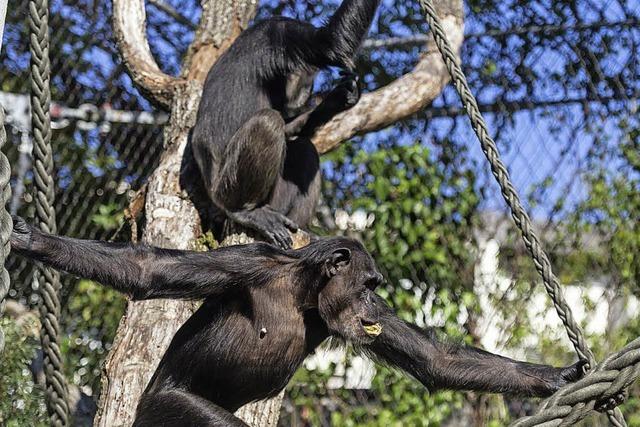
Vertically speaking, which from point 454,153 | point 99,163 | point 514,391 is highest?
point 454,153

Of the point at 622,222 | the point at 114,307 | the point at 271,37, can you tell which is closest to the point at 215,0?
the point at 271,37

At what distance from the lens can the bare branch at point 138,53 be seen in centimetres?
679

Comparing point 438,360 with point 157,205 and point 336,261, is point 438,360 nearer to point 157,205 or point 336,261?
point 336,261

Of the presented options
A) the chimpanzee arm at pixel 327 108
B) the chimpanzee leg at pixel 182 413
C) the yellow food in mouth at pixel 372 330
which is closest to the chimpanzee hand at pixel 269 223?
the chimpanzee arm at pixel 327 108

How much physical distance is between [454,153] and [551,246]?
1.18 meters

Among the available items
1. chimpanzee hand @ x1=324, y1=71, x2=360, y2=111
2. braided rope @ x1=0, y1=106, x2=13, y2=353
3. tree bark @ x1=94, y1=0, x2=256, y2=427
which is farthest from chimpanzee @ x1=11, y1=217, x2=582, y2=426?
chimpanzee hand @ x1=324, y1=71, x2=360, y2=111

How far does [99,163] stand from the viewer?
8.58m

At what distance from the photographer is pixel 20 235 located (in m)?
3.46

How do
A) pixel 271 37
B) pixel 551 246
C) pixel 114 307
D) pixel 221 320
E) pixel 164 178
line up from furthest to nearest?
pixel 114 307 < pixel 551 246 < pixel 271 37 < pixel 164 178 < pixel 221 320

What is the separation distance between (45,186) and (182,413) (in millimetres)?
1135

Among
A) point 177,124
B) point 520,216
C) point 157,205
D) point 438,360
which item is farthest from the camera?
point 177,124

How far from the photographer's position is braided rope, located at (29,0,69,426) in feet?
12.6

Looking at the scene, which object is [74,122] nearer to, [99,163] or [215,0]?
[99,163]

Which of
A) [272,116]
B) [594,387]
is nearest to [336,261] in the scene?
[594,387]
